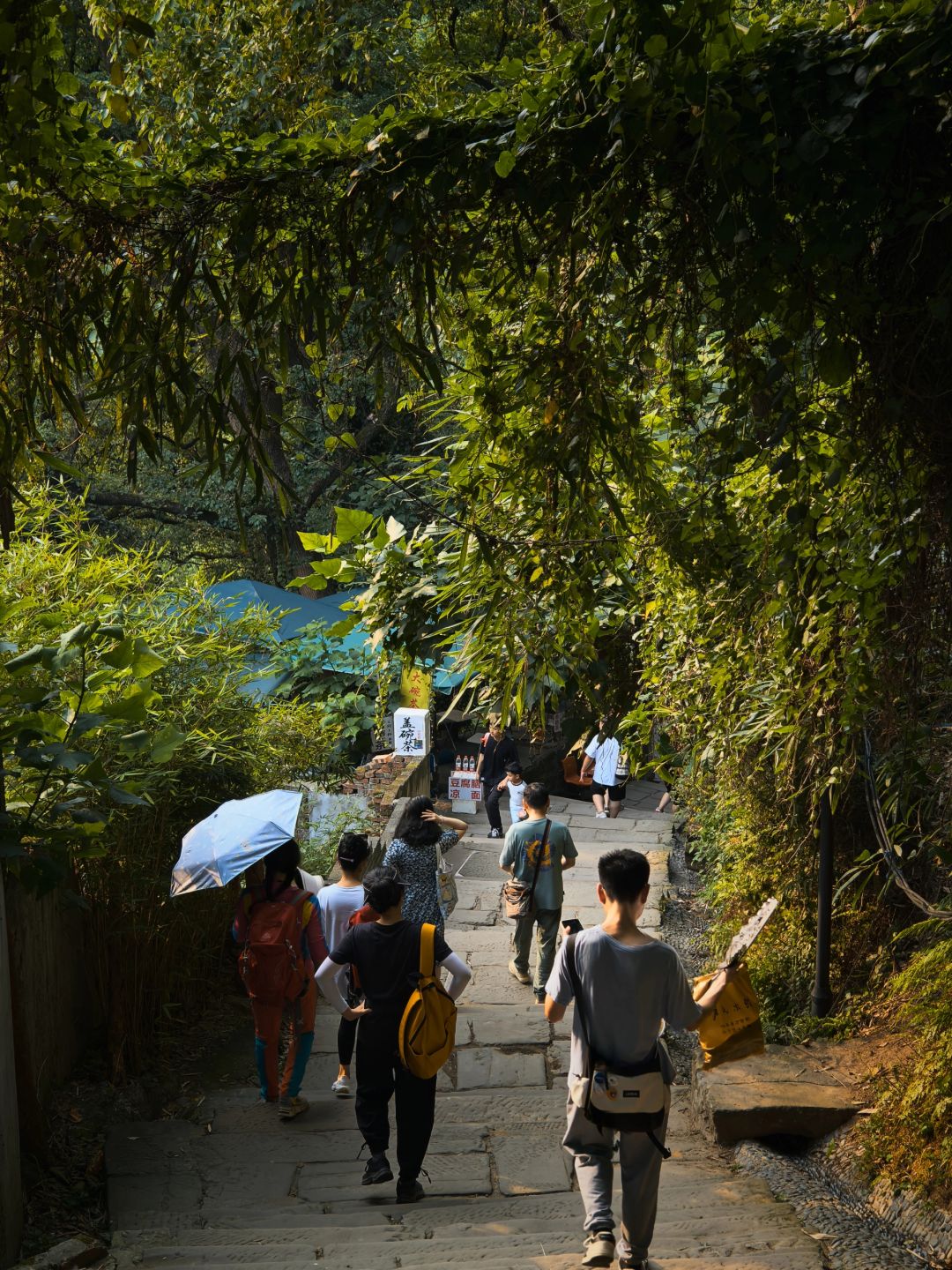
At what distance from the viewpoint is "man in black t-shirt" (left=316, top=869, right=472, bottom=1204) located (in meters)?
5.09

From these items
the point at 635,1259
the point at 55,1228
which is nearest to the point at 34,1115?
the point at 55,1228

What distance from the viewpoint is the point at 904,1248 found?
447 centimetres

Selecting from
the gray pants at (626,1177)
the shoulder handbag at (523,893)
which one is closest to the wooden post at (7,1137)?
the gray pants at (626,1177)

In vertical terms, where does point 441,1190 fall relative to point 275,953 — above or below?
below

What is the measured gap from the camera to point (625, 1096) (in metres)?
3.99

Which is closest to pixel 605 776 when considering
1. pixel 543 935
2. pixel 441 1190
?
pixel 543 935

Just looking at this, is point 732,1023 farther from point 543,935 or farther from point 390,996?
point 543,935

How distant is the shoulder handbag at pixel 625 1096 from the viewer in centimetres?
398

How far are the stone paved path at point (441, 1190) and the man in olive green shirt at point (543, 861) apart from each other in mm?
614

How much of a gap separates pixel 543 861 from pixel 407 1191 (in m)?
3.08

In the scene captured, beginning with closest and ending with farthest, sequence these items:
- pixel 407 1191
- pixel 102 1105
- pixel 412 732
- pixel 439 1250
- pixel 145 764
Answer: pixel 439 1250
pixel 407 1191
pixel 102 1105
pixel 145 764
pixel 412 732

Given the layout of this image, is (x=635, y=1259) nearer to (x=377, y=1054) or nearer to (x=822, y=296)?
(x=377, y=1054)

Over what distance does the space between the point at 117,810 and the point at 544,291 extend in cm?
347

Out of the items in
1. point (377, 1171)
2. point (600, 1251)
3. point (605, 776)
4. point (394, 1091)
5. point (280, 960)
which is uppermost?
point (605, 776)
